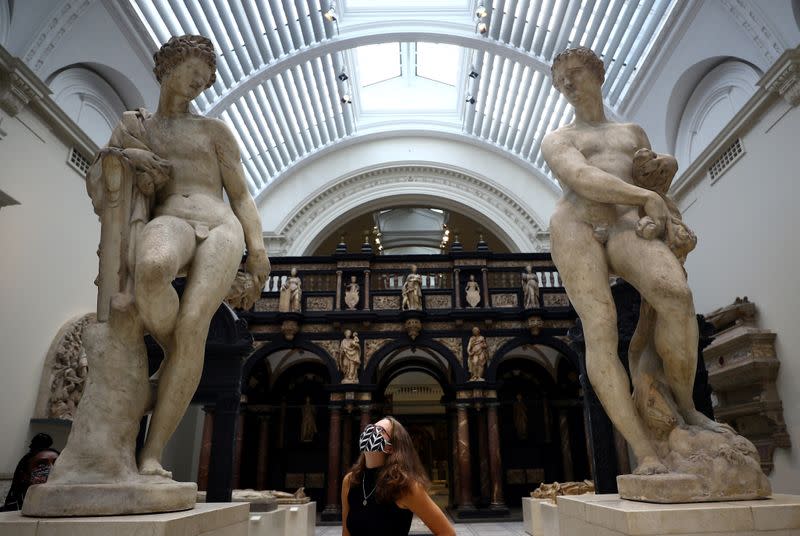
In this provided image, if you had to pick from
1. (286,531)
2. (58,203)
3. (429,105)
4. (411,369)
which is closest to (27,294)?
(58,203)

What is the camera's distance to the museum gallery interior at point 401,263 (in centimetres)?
236

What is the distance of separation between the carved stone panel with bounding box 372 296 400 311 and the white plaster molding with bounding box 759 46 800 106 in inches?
299

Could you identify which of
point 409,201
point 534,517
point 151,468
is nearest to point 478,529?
point 534,517

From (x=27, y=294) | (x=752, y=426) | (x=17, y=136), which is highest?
(x=17, y=136)

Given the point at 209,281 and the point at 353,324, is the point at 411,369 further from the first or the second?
the point at 209,281

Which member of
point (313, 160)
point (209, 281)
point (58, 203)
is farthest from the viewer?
point (313, 160)

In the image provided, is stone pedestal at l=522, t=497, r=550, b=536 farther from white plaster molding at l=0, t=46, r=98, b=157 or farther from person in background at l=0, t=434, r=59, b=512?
white plaster molding at l=0, t=46, r=98, b=157

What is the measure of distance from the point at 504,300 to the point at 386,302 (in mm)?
2636

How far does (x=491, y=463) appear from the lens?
10.7 metres

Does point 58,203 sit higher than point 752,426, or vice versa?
point 58,203

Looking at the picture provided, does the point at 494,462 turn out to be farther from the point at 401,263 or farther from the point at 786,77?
the point at 786,77

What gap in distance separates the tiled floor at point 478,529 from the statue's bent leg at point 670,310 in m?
5.47

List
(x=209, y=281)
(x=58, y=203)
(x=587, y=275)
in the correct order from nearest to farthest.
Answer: (x=209, y=281), (x=587, y=275), (x=58, y=203)

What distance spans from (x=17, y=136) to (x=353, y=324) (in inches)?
267
